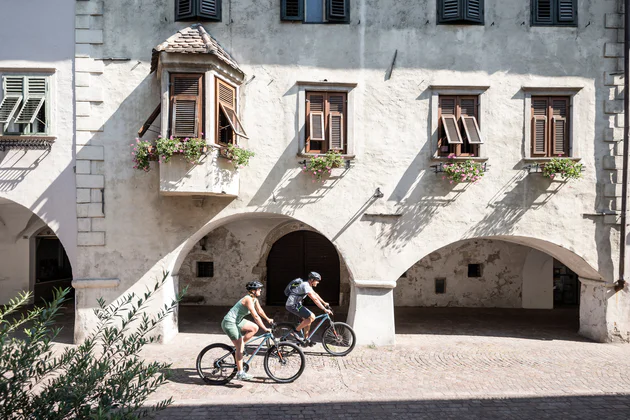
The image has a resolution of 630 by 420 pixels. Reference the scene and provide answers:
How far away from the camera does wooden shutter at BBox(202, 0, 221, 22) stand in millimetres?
9039

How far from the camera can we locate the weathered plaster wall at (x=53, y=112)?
8969mm

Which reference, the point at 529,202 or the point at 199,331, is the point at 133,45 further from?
the point at 529,202

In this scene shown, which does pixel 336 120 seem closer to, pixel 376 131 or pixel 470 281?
pixel 376 131

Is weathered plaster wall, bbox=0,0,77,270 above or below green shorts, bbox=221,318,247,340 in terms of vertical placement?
above

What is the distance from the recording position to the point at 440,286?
13.3m

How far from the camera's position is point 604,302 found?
9609 mm

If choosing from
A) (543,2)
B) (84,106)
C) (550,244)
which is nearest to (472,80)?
(543,2)

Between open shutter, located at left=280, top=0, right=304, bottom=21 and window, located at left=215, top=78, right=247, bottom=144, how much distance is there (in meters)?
2.07

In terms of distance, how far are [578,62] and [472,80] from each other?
2.57 m

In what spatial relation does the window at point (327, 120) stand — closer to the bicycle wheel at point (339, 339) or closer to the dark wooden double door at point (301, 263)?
the bicycle wheel at point (339, 339)

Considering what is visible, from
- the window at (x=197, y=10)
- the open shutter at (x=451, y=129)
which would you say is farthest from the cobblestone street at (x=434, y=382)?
the window at (x=197, y=10)

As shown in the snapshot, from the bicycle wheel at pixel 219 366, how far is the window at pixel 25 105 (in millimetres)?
6287

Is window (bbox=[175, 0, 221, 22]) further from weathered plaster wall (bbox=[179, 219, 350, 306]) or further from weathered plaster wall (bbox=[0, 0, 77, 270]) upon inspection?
weathered plaster wall (bbox=[179, 219, 350, 306])

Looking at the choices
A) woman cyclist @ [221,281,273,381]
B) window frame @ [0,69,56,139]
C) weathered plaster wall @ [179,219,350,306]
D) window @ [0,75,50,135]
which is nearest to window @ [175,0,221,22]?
window frame @ [0,69,56,139]
